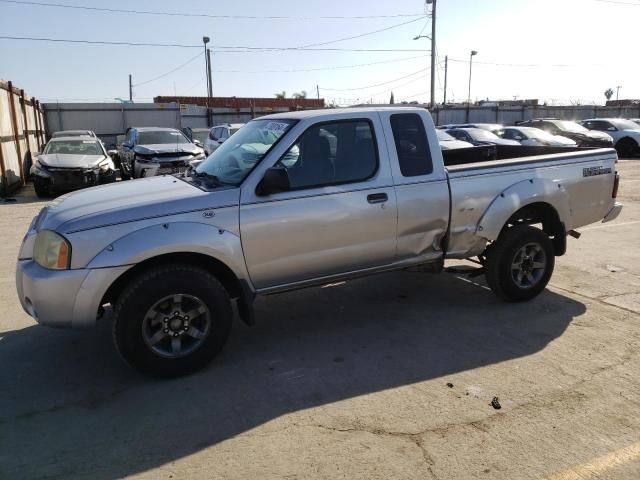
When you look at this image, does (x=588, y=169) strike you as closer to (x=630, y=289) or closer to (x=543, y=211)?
(x=543, y=211)

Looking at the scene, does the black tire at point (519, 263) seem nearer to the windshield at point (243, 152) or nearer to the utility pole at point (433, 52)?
the windshield at point (243, 152)

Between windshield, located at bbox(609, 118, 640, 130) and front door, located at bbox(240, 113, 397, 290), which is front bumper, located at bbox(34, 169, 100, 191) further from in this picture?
windshield, located at bbox(609, 118, 640, 130)

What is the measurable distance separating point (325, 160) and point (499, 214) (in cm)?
180

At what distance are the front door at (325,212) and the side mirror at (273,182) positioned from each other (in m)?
0.06

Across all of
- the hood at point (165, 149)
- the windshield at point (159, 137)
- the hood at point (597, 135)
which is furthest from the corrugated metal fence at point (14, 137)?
the hood at point (597, 135)

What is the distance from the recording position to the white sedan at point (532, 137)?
18.2m

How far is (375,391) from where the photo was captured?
3.62 metres

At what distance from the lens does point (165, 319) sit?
3754mm

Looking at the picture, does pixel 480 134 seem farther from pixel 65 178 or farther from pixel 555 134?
pixel 65 178

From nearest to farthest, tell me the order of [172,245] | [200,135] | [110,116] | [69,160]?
[172,245] < [69,160] < [200,135] < [110,116]

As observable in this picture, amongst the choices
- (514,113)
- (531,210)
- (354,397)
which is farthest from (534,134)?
(354,397)

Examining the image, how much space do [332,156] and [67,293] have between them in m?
2.22

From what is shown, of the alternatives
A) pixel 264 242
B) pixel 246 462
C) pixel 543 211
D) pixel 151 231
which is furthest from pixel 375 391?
pixel 543 211

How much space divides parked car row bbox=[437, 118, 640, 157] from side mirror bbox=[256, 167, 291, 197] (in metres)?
11.5
